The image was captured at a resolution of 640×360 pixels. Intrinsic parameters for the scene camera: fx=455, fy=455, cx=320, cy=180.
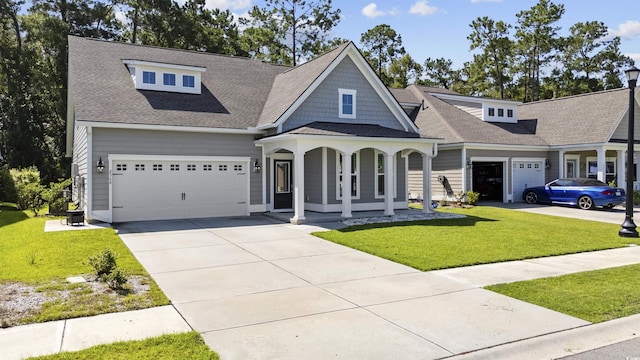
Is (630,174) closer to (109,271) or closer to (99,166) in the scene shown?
(109,271)

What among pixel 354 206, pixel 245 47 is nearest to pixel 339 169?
pixel 354 206

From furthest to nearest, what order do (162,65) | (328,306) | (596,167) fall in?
1. (596,167)
2. (162,65)
3. (328,306)

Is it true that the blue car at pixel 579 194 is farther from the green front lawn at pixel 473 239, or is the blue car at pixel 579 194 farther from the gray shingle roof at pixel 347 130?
the gray shingle roof at pixel 347 130

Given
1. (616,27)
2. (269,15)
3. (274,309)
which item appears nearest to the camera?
(274,309)

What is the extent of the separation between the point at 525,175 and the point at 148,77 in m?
19.0

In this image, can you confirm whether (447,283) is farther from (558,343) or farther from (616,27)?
(616,27)

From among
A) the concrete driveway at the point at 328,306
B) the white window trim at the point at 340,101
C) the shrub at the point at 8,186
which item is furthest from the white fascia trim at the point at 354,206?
the shrub at the point at 8,186

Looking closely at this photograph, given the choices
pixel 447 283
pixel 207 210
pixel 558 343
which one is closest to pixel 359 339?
pixel 558 343

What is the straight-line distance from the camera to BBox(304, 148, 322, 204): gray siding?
17.4 m

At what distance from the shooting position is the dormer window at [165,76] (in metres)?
17.0

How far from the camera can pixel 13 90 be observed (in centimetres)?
3070

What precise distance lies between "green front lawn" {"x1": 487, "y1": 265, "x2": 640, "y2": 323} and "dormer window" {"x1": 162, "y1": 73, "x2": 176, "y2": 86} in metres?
14.5

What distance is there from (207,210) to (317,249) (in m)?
7.14

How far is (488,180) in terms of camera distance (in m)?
25.0
